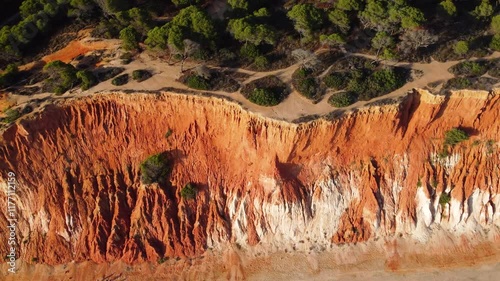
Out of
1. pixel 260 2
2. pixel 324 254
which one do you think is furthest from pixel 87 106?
pixel 324 254

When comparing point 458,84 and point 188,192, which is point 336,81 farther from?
point 188,192

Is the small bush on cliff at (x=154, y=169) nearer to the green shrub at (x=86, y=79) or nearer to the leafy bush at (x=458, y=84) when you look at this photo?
the green shrub at (x=86, y=79)

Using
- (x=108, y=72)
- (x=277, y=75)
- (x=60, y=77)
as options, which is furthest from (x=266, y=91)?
(x=60, y=77)

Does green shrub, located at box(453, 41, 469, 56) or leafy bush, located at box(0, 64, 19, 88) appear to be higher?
leafy bush, located at box(0, 64, 19, 88)

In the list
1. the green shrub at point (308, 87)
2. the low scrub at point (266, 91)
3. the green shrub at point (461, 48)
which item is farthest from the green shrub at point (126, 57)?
the green shrub at point (461, 48)

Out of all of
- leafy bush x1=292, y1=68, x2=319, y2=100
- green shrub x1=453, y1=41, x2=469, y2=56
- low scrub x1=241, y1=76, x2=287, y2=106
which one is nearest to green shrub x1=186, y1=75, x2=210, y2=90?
low scrub x1=241, y1=76, x2=287, y2=106

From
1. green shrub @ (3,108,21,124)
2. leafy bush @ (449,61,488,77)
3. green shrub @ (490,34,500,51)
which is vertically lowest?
leafy bush @ (449,61,488,77)

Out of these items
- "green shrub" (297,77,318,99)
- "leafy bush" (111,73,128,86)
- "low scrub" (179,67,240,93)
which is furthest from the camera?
"leafy bush" (111,73,128,86)

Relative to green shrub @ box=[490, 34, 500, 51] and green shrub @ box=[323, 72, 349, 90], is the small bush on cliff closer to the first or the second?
green shrub @ box=[323, 72, 349, 90]
